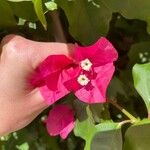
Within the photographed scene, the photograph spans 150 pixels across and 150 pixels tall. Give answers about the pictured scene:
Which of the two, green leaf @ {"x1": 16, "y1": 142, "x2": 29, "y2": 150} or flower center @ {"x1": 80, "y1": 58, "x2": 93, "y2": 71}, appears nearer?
flower center @ {"x1": 80, "y1": 58, "x2": 93, "y2": 71}

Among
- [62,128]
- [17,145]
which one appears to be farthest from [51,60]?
[17,145]

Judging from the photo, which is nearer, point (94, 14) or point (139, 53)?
point (94, 14)

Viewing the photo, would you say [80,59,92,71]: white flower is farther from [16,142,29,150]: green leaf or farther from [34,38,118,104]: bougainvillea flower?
[16,142,29,150]: green leaf

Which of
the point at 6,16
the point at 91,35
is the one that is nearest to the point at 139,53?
the point at 91,35

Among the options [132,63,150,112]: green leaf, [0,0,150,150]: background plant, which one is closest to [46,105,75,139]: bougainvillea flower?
[0,0,150,150]: background plant

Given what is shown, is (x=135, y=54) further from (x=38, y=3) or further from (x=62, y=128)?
(x=38, y=3)

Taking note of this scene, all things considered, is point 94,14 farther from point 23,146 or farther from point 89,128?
point 23,146

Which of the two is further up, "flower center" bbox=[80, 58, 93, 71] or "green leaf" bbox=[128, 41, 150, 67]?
"flower center" bbox=[80, 58, 93, 71]
